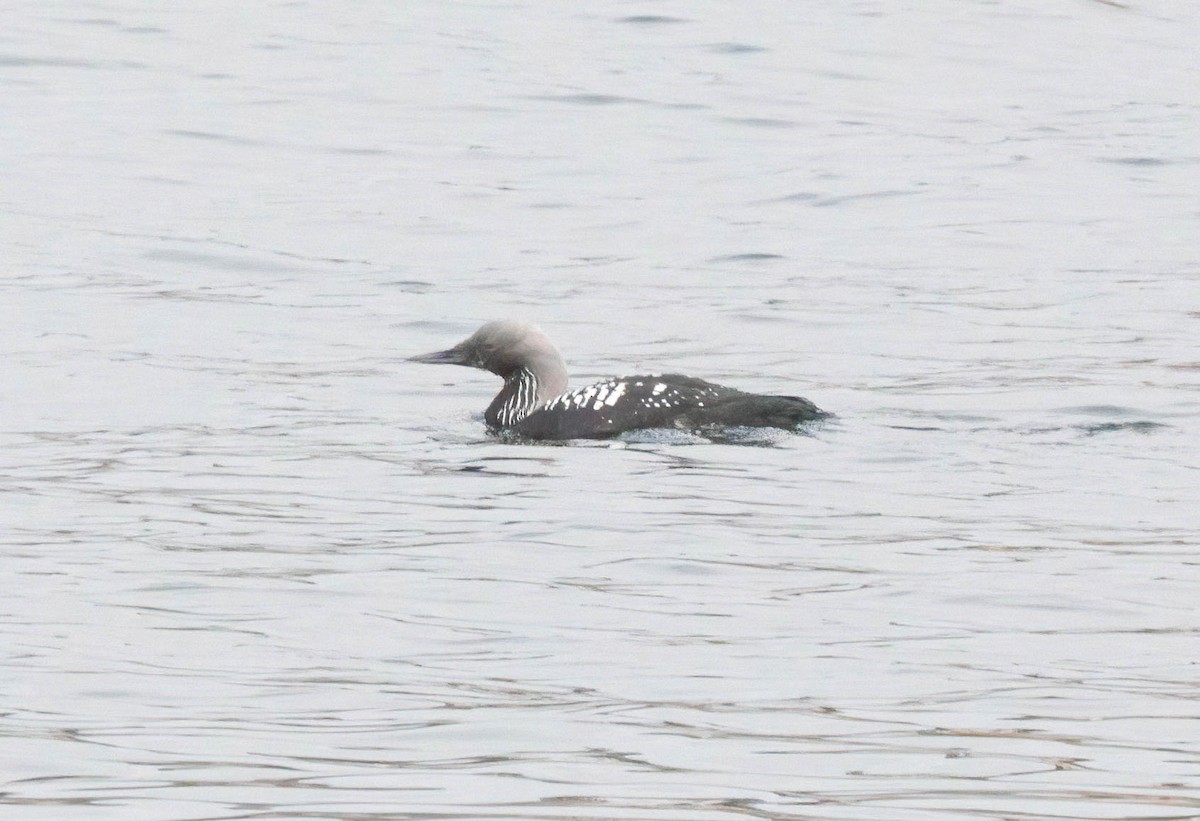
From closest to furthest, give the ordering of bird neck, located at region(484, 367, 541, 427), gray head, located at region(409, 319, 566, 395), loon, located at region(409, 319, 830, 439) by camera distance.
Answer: loon, located at region(409, 319, 830, 439) < bird neck, located at region(484, 367, 541, 427) < gray head, located at region(409, 319, 566, 395)

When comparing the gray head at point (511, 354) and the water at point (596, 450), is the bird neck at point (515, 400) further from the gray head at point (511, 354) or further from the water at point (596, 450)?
the water at point (596, 450)

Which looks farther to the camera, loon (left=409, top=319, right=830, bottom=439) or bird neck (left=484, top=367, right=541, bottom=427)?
bird neck (left=484, top=367, right=541, bottom=427)

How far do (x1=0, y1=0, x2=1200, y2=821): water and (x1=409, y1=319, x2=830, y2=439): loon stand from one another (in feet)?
0.52

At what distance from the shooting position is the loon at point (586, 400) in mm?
10742

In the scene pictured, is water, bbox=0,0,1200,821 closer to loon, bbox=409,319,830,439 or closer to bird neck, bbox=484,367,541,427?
loon, bbox=409,319,830,439

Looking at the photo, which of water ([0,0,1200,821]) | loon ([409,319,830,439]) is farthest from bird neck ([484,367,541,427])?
water ([0,0,1200,821])

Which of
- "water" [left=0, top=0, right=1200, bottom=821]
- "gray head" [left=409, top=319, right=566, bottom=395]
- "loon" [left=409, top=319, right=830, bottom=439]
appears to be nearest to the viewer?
"water" [left=0, top=0, right=1200, bottom=821]

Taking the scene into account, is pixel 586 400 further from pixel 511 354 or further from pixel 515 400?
pixel 511 354

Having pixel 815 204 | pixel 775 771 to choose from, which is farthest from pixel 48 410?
pixel 815 204

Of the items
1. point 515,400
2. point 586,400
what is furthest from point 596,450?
point 515,400

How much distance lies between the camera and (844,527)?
8688 mm

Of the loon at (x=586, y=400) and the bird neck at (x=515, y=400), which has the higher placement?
the loon at (x=586, y=400)

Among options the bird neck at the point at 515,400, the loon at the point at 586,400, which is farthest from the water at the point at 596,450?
the bird neck at the point at 515,400

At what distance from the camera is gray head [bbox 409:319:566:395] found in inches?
470
